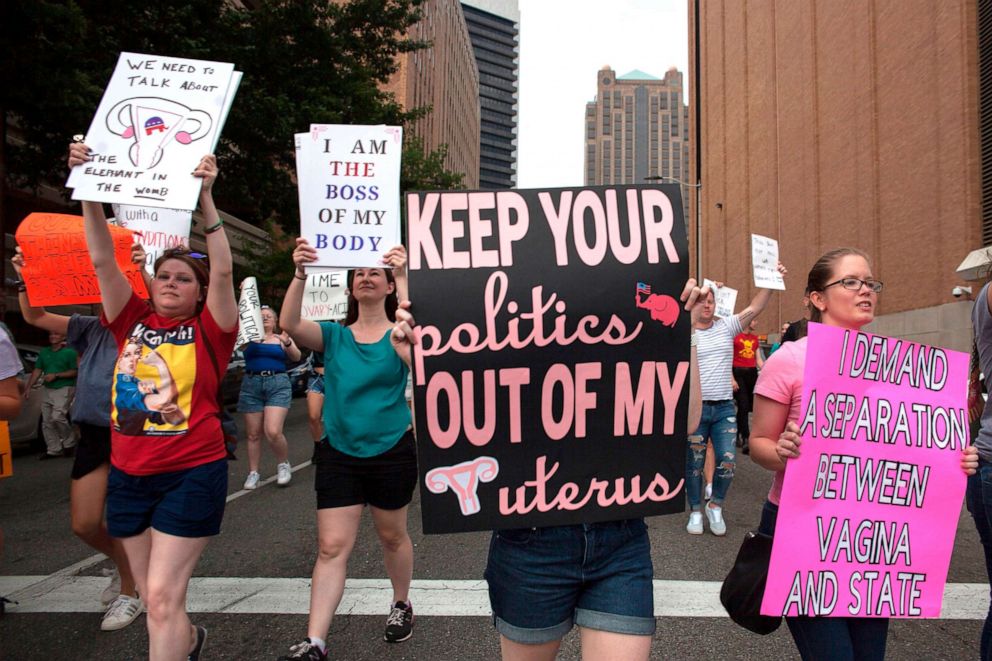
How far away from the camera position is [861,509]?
2.46 m

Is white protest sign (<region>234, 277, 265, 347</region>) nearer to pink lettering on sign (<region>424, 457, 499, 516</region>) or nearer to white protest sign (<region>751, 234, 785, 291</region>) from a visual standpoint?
white protest sign (<region>751, 234, 785, 291</region>)

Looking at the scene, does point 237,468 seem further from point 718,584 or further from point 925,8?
point 925,8

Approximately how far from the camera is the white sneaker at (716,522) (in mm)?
5820

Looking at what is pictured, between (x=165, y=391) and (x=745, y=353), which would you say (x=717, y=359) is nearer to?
(x=745, y=353)

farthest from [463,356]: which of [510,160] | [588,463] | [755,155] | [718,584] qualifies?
[510,160]

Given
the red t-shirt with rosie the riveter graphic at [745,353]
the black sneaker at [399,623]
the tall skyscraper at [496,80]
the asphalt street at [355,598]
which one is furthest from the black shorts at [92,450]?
the tall skyscraper at [496,80]

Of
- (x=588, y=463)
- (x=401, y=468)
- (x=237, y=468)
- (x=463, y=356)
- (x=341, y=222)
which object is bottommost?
(x=237, y=468)

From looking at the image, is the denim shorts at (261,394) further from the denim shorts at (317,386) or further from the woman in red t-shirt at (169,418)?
the woman in red t-shirt at (169,418)

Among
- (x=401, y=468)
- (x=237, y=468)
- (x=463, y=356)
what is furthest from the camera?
(x=237, y=468)

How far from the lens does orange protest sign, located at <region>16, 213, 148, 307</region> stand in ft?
13.8

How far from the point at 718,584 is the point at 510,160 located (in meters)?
176

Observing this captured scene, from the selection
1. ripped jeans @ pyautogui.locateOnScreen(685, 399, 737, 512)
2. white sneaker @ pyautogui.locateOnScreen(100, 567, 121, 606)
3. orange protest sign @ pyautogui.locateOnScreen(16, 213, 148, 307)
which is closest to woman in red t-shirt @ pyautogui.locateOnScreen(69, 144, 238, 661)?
orange protest sign @ pyautogui.locateOnScreen(16, 213, 148, 307)

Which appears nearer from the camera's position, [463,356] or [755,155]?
[463,356]

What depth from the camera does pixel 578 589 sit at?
86.4 inches
